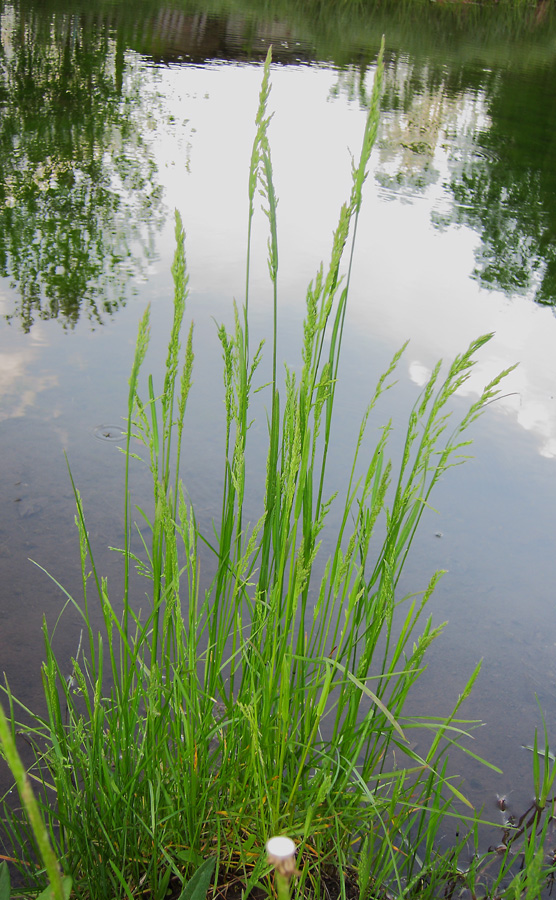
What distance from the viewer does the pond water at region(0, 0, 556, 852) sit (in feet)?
5.97

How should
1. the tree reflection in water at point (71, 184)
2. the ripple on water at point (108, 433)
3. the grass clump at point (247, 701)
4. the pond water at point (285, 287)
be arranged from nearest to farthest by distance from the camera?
1. the grass clump at point (247, 701)
2. the pond water at point (285, 287)
3. the ripple on water at point (108, 433)
4. the tree reflection in water at point (71, 184)

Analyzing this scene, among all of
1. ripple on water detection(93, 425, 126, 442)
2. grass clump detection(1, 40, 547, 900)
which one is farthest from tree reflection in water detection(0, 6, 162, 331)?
grass clump detection(1, 40, 547, 900)

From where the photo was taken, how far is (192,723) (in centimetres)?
93

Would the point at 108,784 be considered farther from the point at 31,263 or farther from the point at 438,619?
the point at 31,263

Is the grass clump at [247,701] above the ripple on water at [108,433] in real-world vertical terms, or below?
above

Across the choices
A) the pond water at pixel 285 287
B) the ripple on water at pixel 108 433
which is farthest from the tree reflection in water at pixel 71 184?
the ripple on water at pixel 108 433

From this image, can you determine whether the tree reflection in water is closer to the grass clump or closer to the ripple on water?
the ripple on water

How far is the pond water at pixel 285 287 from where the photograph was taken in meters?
1.82

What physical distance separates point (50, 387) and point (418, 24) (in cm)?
1355

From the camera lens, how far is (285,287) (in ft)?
11.5

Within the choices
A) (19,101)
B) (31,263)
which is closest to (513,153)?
(19,101)

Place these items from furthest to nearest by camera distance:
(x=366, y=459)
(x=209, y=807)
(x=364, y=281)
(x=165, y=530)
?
(x=364, y=281) < (x=366, y=459) < (x=209, y=807) < (x=165, y=530)

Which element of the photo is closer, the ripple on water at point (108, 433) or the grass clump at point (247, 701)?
the grass clump at point (247, 701)

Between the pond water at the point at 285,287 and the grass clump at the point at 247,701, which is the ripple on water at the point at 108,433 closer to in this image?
the pond water at the point at 285,287
